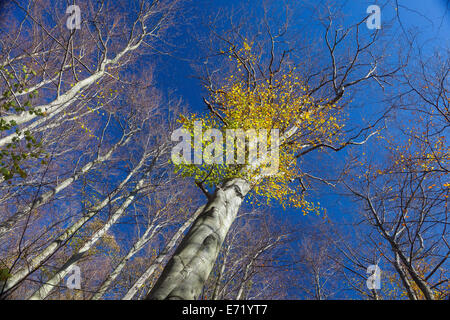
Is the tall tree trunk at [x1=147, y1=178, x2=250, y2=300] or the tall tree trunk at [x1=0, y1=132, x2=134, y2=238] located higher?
the tall tree trunk at [x1=0, y1=132, x2=134, y2=238]

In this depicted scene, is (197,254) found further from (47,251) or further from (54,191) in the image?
(54,191)

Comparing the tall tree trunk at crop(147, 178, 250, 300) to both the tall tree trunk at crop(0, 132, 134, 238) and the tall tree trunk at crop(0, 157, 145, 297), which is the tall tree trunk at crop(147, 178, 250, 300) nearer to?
the tall tree trunk at crop(0, 157, 145, 297)

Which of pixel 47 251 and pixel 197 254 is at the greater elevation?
pixel 47 251

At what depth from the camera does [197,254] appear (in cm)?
247

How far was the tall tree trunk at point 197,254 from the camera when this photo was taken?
207 cm

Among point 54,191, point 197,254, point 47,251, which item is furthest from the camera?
point 54,191

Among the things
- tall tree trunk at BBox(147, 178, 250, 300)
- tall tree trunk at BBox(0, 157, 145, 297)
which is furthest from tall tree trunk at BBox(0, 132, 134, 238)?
tall tree trunk at BBox(147, 178, 250, 300)

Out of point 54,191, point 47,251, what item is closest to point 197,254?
point 47,251

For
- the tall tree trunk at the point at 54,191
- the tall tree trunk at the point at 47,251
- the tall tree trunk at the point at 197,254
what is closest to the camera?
the tall tree trunk at the point at 197,254

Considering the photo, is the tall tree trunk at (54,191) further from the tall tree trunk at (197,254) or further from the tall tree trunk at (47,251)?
the tall tree trunk at (197,254)

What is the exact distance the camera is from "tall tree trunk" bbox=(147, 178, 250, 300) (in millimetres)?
2072

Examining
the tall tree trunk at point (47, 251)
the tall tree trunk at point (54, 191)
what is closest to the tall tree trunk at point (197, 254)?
the tall tree trunk at point (47, 251)

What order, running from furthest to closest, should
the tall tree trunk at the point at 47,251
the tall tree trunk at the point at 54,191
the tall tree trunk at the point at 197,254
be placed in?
the tall tree trunk at the point at 54,191, the tall tree trunk at the point at 47,251, the tall tree trunk at the point at 197,254
